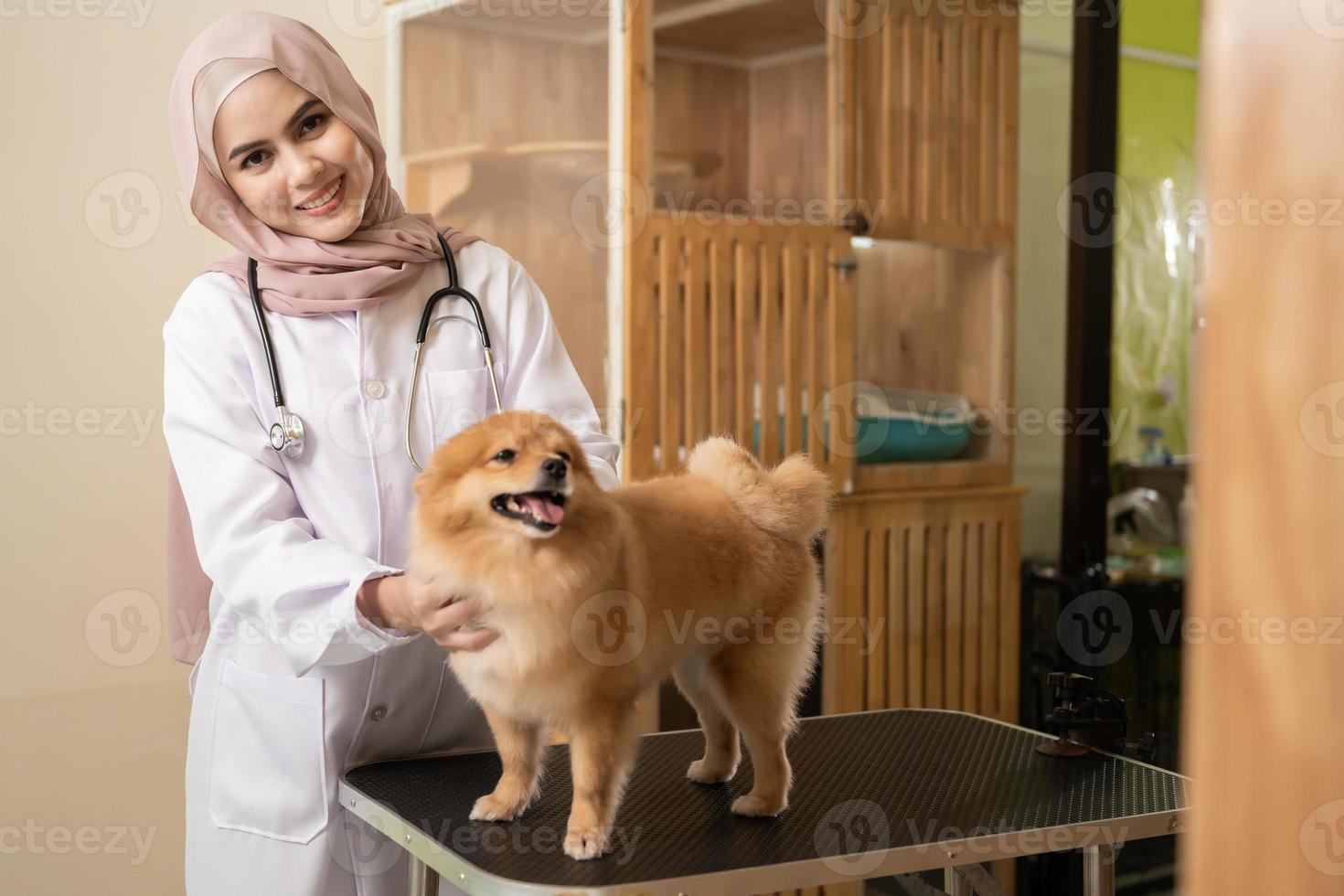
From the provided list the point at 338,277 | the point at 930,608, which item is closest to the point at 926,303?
the point at 930,608

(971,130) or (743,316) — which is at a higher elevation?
(971,130)

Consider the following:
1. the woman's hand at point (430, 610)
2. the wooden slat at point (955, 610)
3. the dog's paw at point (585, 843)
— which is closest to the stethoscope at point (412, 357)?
the woman's hand at point (430, 610)

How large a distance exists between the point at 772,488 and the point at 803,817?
1.34ft

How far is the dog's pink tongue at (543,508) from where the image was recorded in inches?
47.8

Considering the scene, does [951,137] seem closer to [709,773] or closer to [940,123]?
[940,123]

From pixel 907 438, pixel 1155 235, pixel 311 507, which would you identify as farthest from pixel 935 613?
pixel 311 507

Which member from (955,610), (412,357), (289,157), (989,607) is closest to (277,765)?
(412,357)

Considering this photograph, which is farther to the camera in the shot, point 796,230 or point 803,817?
point 796,230

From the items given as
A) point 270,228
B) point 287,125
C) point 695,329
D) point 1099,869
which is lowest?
point 1099,869

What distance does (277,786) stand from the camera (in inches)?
62.5

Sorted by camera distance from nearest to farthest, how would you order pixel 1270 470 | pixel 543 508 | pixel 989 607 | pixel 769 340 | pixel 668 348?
pixel 1270 470
pixel 543 508
pixel 668 348
pixel 769 340
pixel 989 607

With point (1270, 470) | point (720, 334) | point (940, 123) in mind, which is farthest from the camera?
point (940, 123)

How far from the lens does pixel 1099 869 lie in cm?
160

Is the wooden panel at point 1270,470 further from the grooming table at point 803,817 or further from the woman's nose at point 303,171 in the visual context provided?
the woman's nose at point 303,171
